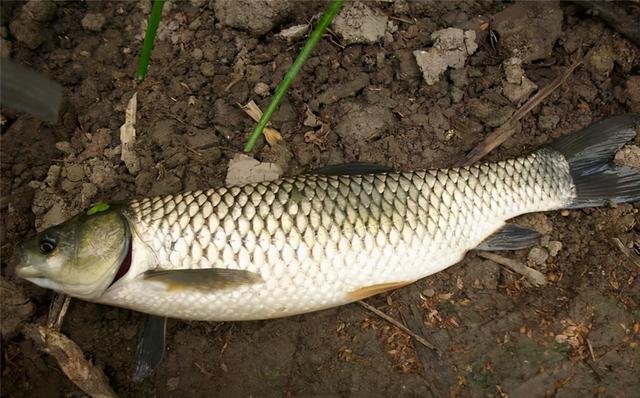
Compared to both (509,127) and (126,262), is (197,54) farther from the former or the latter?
(509,127)

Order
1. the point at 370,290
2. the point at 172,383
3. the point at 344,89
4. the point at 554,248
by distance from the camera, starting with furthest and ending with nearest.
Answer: the point at 344,89 < the point at 554,248 < the point at 172,383 < the point at 370,290

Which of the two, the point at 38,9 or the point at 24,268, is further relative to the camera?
the point at 38,9

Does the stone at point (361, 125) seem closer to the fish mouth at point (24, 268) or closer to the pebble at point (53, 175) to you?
the pebble at point (53, 175)

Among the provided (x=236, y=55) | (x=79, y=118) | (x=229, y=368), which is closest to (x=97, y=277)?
(x=229, y=368)

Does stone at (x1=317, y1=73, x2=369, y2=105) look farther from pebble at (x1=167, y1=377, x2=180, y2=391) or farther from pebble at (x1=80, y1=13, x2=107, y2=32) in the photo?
pebble at (x1=167, y1=377, x2=180, y2=391)

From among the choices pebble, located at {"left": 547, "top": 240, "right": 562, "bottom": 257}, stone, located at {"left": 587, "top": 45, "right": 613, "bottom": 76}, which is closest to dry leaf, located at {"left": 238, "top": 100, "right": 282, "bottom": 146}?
pebble, located at {"left": 547, "top": 240, "right": 562, "bottom": 257}

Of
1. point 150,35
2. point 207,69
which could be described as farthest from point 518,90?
point 150,35
